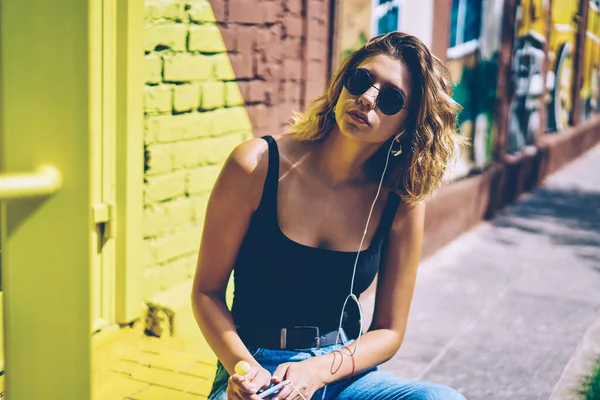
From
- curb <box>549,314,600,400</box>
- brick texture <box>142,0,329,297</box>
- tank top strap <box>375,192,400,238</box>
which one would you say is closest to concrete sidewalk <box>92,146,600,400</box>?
curb <box>549,314,600,400</box>

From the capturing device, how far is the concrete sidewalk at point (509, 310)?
13.4ft

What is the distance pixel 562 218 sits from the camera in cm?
795

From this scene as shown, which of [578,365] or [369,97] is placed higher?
[369,97]

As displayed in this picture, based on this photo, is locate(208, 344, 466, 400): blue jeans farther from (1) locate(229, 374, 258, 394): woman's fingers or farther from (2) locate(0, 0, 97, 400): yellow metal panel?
(2) locate(0, 0, 97, 400): yellow metal panel

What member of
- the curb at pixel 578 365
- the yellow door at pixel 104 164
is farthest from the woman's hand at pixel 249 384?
the curb at pixel 578 365

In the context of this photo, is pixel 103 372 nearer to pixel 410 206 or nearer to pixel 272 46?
pixel 410 206

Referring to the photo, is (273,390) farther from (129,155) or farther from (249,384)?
(129,155)

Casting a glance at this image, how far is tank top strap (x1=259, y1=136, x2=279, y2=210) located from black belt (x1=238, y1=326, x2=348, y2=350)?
366 millimetres

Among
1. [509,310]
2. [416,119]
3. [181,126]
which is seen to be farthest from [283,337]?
[509,310]

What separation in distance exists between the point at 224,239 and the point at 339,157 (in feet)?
1.61

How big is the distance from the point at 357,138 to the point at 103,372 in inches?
58.4

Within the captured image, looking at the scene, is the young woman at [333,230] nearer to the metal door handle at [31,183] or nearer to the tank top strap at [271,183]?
the tank top strap at [271,183]

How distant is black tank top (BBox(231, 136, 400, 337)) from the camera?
2404mm

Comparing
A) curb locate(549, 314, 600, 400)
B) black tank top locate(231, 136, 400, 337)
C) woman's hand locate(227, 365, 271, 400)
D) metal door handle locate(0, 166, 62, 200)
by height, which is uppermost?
metal door handle locate(0, 166, 62, 200)
